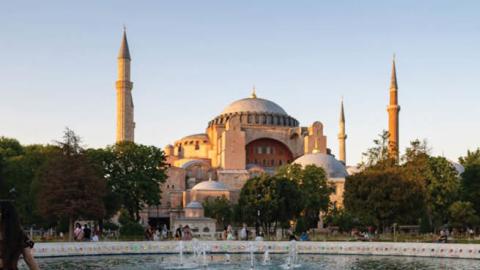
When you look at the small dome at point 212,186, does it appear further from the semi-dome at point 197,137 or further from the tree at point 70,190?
the tree at point 70,190

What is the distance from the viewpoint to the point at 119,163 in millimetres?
46688

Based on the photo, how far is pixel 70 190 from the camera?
34.6 metres

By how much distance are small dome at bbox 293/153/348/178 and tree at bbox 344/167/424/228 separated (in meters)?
28.0

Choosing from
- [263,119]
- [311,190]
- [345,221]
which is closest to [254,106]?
[263,119]

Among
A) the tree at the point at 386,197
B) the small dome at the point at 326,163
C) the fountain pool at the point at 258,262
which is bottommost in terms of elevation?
the fountain pool at the point at 258,262

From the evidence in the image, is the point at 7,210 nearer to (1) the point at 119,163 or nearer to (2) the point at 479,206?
(1) the point at 119,163

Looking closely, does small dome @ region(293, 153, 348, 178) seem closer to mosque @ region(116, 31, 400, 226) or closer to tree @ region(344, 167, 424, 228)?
mosque @ region(116, 31, 400, 226)

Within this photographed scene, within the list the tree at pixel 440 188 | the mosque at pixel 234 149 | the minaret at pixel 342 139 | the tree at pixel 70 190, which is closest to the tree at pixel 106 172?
the tree at pixel 70 190

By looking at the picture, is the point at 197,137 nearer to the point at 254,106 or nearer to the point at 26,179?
the point at 254,106

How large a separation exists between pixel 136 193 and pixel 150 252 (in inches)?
612

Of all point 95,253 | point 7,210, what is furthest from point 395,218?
point 7,210

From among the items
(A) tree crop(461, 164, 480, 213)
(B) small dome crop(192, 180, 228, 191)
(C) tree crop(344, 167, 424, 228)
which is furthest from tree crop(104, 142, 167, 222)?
(A) tree crop(461, 164, 480, 213)

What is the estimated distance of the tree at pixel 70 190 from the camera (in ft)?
114

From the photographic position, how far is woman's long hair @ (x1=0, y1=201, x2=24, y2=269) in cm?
490
